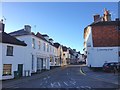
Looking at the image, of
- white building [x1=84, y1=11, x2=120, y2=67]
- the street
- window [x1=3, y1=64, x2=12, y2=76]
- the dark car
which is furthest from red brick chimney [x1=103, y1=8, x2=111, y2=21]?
window [x1=3, y1=64, x2=12, y2=76]

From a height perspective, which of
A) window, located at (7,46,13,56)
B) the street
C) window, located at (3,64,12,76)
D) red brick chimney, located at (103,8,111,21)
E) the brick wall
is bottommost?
the street

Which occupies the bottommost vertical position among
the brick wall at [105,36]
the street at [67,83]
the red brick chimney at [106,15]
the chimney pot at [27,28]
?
the street at [67,83]

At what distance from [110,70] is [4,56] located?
16482mm

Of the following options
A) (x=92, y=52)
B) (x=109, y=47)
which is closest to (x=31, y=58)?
(x=92, y=52)

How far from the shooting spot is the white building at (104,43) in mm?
36500

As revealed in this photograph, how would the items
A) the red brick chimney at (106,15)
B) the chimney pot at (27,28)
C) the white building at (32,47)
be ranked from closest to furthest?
the white building at (32,47), the chimney pot at (27,28), the red brick chimney at (106,15)

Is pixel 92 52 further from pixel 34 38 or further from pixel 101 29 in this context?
pixel 34 38

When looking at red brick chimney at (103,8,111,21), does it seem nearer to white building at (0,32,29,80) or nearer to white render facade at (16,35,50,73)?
white render facade at (16,35,50,73)

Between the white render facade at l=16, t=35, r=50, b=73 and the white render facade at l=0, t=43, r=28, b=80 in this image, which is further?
the white render facade at l=16, t=35, r=50, b=73

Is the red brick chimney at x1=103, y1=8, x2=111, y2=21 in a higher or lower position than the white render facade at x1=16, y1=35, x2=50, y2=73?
higher

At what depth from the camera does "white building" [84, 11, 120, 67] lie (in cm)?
3650

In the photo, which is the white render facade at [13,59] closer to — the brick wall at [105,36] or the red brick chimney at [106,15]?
the brick wall at [105,36]

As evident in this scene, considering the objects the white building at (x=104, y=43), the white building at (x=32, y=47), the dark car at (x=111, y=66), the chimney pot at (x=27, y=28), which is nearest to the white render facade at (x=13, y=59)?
the white building at (x=32, y=47)

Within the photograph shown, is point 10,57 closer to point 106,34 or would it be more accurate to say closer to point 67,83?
point 67,83
